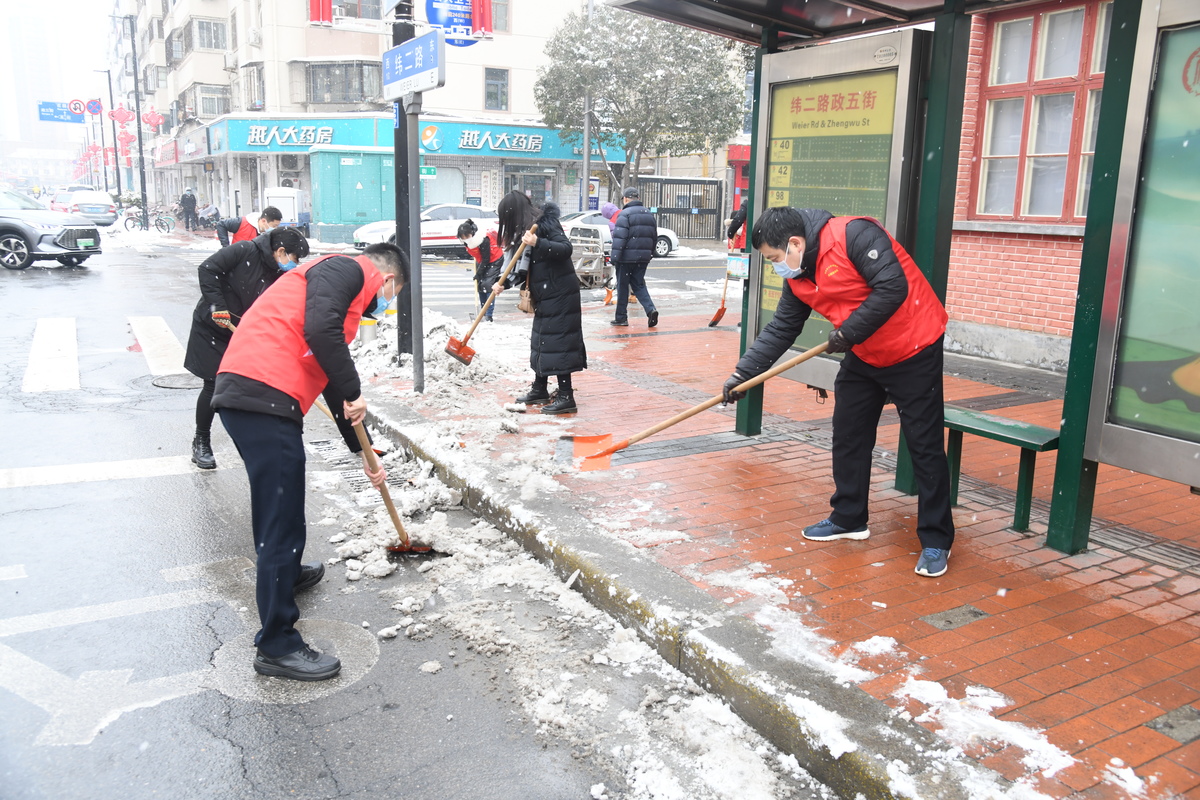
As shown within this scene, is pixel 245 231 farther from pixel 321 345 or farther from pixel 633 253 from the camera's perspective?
pixel 321 345

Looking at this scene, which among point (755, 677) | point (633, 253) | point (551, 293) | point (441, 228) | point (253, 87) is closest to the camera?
point (755, 677)

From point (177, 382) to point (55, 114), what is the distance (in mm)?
62656

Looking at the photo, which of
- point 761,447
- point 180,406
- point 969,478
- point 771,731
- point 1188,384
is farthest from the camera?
point 180,406

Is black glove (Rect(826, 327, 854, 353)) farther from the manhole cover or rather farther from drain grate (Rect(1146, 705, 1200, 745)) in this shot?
the manhole cover

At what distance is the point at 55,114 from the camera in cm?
5869

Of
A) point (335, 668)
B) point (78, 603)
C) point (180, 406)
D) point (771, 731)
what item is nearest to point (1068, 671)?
point (771, 731)

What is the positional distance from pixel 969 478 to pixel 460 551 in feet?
10.4

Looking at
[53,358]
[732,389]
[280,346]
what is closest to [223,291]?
[280,346]

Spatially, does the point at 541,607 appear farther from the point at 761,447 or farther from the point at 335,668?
the point at 761,447

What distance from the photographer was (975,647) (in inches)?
131

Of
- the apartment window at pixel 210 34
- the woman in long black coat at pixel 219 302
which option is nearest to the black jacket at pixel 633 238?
the woman in long black coat at pixel 219 302

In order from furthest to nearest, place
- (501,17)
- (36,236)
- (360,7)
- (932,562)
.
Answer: (501,17) < (360,7) < (36,236) < (932,562)

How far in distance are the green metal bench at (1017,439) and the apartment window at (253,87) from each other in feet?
124

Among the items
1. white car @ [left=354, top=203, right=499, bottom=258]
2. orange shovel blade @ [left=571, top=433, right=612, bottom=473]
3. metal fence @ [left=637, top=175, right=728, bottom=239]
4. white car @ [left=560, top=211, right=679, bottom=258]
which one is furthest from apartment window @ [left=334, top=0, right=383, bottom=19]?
orange shovel blade @ [left=571, top=433, right=612, bottom=473]
